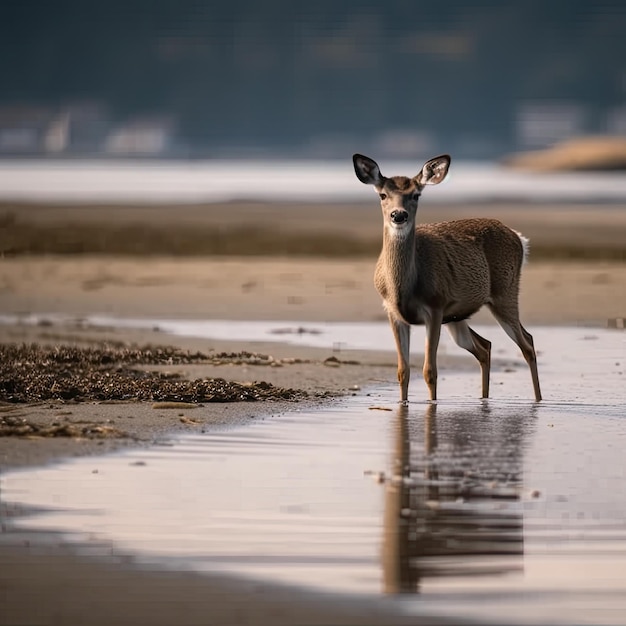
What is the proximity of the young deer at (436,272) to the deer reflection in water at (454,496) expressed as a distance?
0.71 meters

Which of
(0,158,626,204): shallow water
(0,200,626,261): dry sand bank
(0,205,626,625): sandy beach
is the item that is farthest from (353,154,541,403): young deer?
(0,158,626,204): shallow water

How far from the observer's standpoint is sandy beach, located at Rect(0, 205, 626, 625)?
772 cm

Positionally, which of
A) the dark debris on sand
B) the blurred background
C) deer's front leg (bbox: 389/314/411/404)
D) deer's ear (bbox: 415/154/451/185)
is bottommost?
the dark debris on sand

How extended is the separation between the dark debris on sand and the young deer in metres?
1.07

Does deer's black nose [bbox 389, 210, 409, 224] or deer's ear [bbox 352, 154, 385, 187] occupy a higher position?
deer's ear [bbox 352, 154, 385, 187]

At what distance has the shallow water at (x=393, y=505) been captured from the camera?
8.00 metres

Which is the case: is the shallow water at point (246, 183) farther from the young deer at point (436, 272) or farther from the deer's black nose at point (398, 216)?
the deer's black nose at point (398, 216)

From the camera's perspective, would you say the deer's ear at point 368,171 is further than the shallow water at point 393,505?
Yes

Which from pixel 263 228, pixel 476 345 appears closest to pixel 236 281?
pixel 263 228

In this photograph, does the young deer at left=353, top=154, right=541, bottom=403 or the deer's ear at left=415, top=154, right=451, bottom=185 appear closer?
the young deer at left=353, top=154, right=541, bottom=403

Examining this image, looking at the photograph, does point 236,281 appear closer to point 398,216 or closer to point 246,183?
point 398,216

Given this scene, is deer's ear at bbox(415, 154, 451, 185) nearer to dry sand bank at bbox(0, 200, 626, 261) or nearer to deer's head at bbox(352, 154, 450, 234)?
deer's head at bbox(352, 154, 450, 234)

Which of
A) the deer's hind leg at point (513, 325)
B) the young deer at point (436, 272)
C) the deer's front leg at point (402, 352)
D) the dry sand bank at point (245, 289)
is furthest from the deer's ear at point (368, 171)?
the dry sand bank at point (245, 289)

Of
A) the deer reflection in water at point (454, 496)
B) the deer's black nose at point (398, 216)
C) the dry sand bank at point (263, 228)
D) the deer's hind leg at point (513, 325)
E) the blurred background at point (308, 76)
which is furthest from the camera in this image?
the blurred background at point (308, 76)
